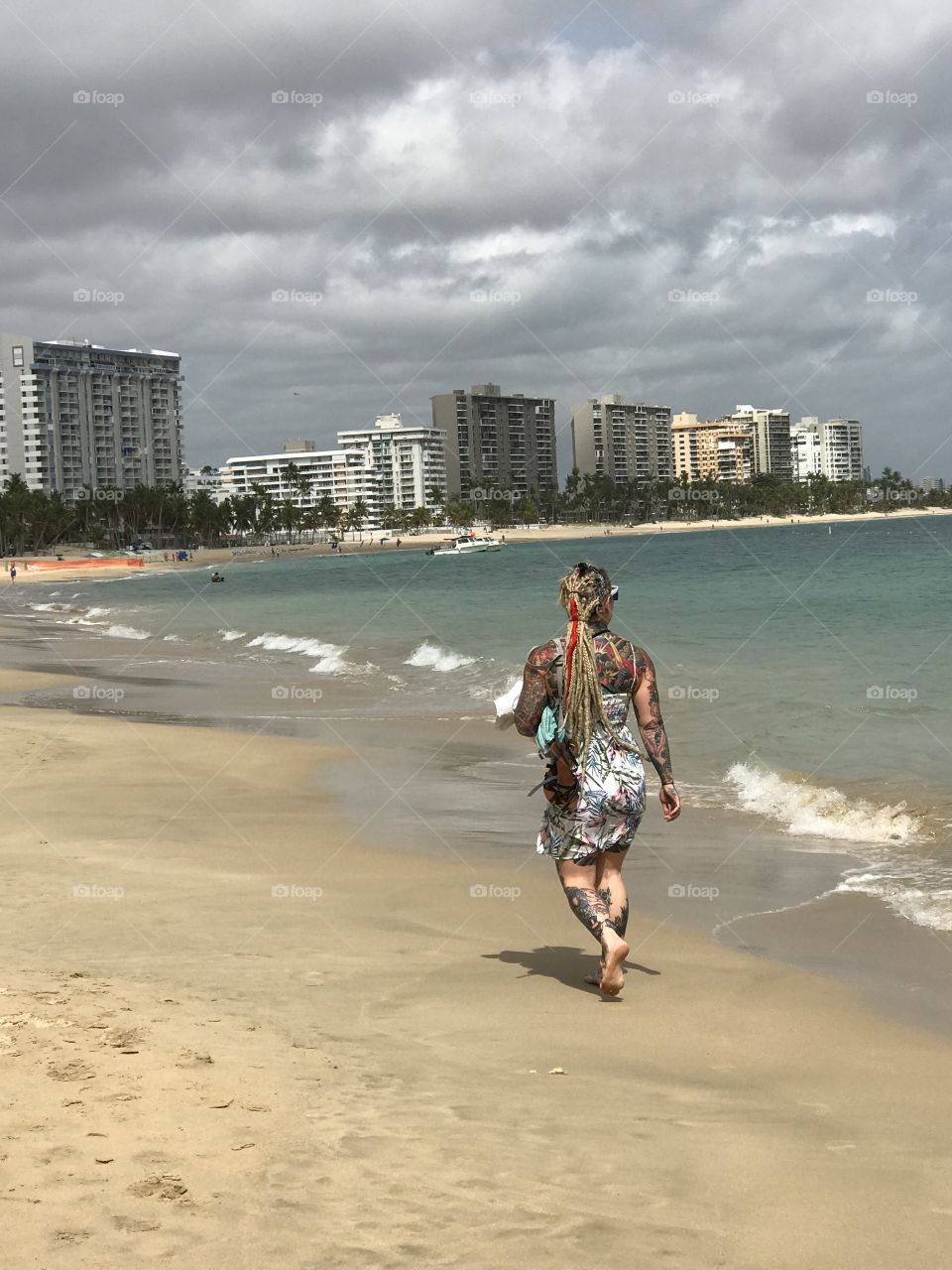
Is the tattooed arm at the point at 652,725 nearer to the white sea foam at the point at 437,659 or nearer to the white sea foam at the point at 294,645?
the white sea foam at the point at 437,659

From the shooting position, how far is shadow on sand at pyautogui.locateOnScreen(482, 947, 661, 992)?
6.39m

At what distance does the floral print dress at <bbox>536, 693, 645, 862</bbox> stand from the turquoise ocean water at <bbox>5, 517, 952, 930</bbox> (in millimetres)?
2547

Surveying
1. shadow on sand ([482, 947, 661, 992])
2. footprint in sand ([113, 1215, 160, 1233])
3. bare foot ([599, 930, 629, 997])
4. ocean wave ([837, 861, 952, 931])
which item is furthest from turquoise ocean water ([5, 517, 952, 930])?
footprint in sand ([113, 1215, 160, 1233])

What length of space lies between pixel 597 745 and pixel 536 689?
0.39 metres

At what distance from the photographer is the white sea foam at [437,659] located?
2500cm

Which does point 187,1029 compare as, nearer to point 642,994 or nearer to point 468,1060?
point 468,1060

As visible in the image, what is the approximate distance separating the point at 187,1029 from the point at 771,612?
113ft

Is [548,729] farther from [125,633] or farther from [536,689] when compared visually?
[125,633]

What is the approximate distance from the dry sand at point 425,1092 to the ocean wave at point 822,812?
11.0 feet

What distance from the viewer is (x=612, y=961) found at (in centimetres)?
591

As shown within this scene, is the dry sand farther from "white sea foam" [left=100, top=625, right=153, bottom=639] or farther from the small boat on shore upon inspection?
the small boat on shore

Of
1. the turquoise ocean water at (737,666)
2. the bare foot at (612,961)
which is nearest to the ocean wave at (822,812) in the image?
the turquoise ocean water at (737,666)

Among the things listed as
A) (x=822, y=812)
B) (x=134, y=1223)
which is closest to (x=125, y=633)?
(x=822, y=812)

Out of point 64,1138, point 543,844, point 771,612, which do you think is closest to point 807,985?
point 543,844
